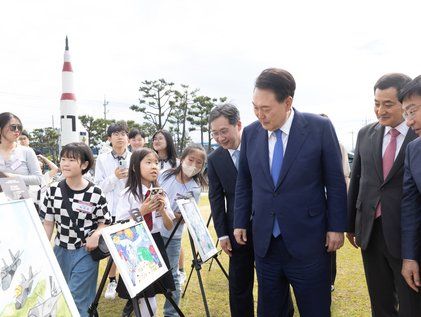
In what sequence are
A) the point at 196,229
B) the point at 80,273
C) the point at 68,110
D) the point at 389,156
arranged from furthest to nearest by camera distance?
the point at 68,110 < the point at 196,229 < the point at 80,273 < the point at 389,156

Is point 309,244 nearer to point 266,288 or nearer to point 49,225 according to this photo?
point 266,288

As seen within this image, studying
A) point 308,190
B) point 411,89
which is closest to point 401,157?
point 411,89

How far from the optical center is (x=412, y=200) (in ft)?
7.38

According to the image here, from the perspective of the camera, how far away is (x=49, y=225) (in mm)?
2939

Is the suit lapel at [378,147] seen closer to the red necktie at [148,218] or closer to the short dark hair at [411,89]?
the short dark hair at [411,89]

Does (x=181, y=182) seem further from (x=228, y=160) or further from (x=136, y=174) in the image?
(x=228, y=160)

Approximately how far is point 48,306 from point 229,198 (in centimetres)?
181

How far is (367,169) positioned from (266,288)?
1.19 m

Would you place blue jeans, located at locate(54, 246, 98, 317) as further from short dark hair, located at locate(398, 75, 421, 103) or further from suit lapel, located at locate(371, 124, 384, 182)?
short dark hair, located at locate(398, 75, 421, 103)

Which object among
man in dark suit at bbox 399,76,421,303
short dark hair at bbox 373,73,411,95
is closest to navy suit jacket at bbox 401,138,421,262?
man in dark suit at bbox 399,76,421,303

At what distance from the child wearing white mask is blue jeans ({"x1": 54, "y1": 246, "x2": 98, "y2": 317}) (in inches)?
42.5

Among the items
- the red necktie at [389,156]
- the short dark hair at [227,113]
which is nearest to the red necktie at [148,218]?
the short dark hair at [227,113]

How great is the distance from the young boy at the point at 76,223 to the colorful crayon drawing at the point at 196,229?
86 centimetres

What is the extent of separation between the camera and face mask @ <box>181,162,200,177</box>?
402 cm
